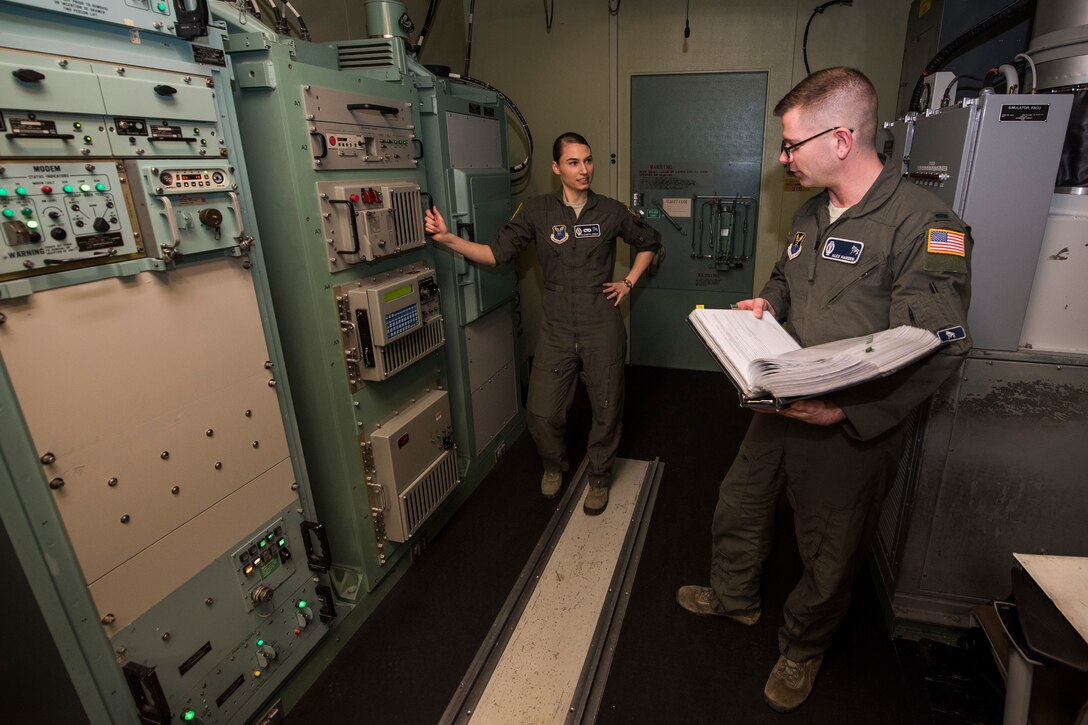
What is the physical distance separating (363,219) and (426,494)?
3.70 ft

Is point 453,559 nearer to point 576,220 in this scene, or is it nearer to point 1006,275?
point 576,220

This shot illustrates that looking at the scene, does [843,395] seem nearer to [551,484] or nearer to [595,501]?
[595,501]

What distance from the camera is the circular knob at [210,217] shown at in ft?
4.79

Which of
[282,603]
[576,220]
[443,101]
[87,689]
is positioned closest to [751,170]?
[576,220]

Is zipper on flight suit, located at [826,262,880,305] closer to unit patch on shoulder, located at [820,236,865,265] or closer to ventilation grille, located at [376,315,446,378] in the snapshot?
unit patch on shoulder, located at [820,236,865,265]

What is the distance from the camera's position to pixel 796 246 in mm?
1771

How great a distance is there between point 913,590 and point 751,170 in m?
2.89

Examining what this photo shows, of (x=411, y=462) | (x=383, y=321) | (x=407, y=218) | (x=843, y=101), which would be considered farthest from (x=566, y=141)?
(x=411, y=462)

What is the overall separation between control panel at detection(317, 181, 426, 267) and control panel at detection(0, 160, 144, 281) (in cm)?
65

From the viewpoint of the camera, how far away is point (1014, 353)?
176cm

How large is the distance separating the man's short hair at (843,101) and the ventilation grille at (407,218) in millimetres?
1351

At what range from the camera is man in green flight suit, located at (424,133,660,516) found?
2697mm

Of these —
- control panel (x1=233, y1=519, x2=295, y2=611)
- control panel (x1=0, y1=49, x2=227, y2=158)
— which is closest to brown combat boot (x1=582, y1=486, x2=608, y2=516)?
control panel (x1=233, y1=519, x2=295, y2=611)

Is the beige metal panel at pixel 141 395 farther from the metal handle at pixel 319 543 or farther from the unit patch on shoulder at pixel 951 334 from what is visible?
the unit patch on shoulder at pixel 951 334
